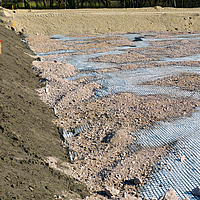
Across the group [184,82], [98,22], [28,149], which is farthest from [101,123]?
[98,22]

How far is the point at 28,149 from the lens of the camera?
3.19m

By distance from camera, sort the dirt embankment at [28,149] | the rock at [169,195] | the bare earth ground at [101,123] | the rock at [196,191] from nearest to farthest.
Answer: the dirt embankment at [28,149], the rock at [169,195], the rock at [196,191], the bare earth ground at [101,123]

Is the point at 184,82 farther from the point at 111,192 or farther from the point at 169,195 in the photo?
the point at 111,192

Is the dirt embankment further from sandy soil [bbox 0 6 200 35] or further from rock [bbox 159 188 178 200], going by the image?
sandy soil [bbox 0 6 200 35]

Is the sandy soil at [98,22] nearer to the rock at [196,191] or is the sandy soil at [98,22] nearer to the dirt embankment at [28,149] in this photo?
the dirt embankment at [28,149]

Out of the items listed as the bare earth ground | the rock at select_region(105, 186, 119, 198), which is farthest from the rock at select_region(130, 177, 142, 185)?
the rock at select_region(105, 186, 119, 198)

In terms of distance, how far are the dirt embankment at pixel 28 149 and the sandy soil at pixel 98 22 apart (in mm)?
12025

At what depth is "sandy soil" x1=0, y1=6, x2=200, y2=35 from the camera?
16.5 meters

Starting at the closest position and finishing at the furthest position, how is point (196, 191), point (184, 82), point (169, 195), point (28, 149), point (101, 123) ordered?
1. point (169, 195)
2. point (196, 191)
3. point (28, 149)
4. point (101, 123)
5. point (184, 82)

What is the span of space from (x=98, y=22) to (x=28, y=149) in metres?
15.7

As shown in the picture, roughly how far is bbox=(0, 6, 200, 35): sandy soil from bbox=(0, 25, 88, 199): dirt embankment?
39.5 ft

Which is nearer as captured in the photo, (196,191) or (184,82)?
(196,191)

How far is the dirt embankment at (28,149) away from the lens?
7.89 ft

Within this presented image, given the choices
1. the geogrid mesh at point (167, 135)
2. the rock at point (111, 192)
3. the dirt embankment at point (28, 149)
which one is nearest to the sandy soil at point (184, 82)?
the geogrid mesh at point (167, 135)
